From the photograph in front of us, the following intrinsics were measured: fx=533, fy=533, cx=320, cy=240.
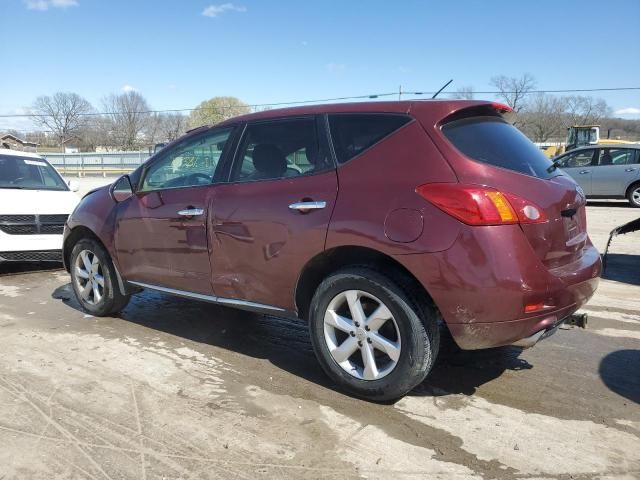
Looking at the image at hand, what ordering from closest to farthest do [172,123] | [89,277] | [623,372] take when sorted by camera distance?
[623,372] → [89,277] → [172,123]

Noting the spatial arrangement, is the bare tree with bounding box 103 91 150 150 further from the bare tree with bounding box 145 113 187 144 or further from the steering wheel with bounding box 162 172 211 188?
the steering wheel with bounding box 162 172 211 188

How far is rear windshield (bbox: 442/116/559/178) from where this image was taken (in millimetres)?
3090

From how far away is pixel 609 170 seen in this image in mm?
15430

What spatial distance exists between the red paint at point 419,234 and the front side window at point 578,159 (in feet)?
46.1

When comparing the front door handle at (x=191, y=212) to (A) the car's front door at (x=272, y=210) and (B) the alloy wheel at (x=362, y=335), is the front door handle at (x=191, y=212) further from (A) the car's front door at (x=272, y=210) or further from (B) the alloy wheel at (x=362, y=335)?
(B) the alloy wheel at (x=362, y=335)

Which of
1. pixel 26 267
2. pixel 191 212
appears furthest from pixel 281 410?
pixel 26 267

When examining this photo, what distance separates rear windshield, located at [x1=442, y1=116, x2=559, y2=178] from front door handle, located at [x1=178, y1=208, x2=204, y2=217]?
1897 millimetres

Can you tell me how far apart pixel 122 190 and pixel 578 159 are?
49.2 ft

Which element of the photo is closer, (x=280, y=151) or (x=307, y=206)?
(x=307, y=206)

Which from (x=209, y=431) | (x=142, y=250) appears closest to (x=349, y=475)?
(x=209, y=431)

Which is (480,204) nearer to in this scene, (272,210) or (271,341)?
(272,210)

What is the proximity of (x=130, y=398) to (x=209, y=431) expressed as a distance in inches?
28.5

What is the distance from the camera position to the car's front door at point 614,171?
49.9ft

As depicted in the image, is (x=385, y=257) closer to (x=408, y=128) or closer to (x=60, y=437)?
(x=408, y=128)
